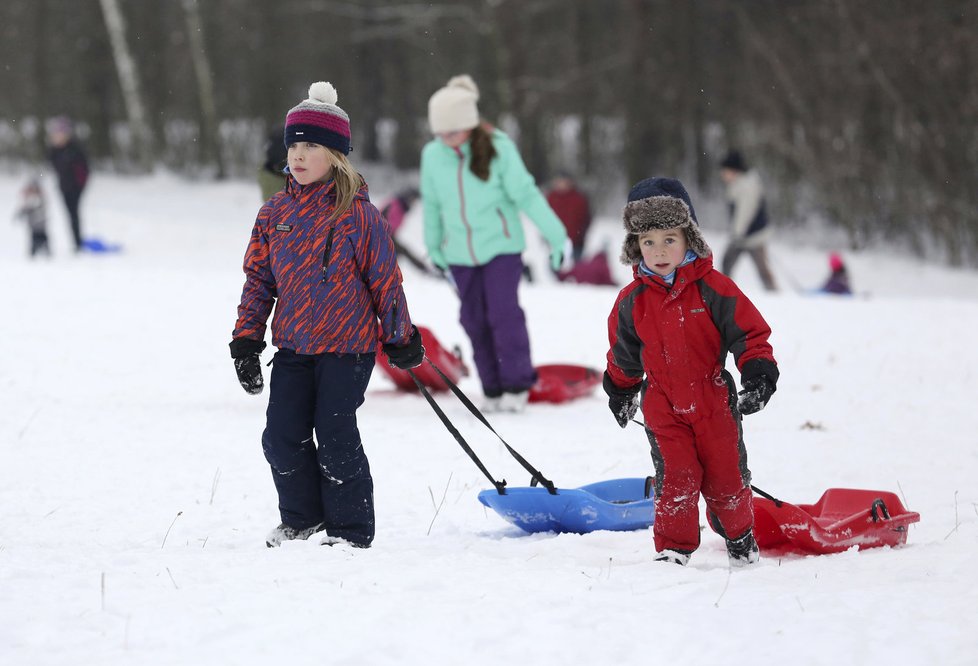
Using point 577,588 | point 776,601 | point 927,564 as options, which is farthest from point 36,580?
point 927,564

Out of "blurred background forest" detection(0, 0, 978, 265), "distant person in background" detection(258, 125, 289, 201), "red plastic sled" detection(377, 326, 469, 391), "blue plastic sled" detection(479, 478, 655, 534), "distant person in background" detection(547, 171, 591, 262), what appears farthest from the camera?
"blurred background forest" detection(0, 0, 978, 265)

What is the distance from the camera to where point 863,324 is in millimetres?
9344

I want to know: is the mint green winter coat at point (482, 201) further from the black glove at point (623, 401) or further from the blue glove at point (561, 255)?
the black glove at point (623, 401)

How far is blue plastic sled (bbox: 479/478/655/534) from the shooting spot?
4121 millimetres

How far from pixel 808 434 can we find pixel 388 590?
381cm

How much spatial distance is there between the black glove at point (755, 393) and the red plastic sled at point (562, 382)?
344 cm

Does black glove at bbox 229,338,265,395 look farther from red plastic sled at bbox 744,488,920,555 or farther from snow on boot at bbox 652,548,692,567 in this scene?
red plastic sled at bbox 744,488,920,555

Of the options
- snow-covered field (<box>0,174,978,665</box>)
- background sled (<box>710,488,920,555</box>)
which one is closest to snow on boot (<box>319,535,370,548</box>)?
snow-covered field (<box>0,174,978,665</box>)

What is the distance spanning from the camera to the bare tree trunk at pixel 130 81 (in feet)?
81.8

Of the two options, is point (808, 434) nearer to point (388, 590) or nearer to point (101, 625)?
point (388, 590)

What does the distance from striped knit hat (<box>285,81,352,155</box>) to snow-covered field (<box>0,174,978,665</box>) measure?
1378 millimetres

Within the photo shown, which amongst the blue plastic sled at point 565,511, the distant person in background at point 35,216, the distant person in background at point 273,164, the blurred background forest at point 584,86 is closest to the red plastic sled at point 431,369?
the distant person in background at point 273,164

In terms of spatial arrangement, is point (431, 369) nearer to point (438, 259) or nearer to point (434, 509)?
point (438, 259)

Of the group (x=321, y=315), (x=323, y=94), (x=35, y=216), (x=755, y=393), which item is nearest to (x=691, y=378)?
(x=755, y=393)
